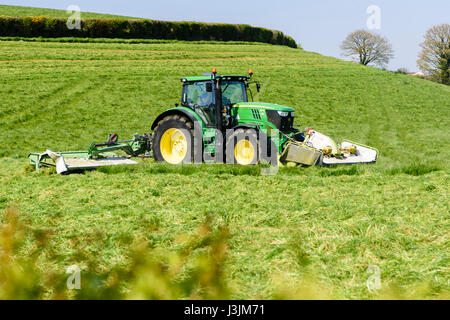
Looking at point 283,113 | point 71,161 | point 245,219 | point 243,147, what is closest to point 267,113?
point 283,113

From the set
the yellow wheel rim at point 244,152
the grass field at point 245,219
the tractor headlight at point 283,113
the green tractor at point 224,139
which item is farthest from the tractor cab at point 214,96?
the grass field at point 245,219

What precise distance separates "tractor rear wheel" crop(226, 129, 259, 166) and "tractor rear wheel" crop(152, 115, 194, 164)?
1.08 meters

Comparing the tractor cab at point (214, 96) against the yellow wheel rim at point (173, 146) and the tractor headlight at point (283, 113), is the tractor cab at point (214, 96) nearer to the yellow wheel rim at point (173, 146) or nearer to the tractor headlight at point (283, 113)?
the yellow wheel rim at point (173, 146)

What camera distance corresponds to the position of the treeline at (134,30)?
111 feet

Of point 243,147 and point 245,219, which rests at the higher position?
point 243,147

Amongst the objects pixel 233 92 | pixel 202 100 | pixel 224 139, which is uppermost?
pixel 233 92

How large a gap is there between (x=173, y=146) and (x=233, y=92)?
191cm

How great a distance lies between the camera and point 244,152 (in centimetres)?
897

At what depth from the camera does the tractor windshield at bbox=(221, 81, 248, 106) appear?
31.7ft

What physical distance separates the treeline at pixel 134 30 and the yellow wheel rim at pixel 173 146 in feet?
96.6

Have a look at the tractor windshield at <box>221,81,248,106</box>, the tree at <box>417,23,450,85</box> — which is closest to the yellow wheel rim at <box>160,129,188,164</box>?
the tractor windshield at <box>221,81,248,106</box>

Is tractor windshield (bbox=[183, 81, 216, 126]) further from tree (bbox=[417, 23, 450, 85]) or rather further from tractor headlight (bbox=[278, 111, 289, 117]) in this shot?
tree (bbox=[417, 23, 450, 85])

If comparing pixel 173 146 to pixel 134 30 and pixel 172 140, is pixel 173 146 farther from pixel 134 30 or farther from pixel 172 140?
pixel 134 30
